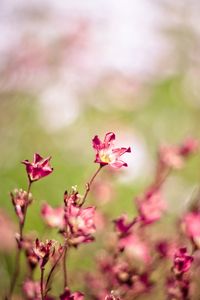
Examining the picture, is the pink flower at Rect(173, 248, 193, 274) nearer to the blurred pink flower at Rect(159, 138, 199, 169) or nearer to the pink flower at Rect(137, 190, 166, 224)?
the pink flower at Rect(137, 190, 166, 224)

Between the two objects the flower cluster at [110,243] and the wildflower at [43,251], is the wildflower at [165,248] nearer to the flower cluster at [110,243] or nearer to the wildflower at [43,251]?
the flower cluster at [110,243]

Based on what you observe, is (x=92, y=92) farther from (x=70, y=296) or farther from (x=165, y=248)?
(x=70, y=296)

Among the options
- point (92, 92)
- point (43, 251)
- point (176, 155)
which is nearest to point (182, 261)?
point (43, 251)

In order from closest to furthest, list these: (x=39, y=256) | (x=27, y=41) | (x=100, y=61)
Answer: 1. (x=39, y=256)
2. (x=27, y=41)
3. (x=100, y=61)

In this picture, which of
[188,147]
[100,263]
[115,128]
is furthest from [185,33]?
[100,263]

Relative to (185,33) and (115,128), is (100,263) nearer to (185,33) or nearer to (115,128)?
(115,128)

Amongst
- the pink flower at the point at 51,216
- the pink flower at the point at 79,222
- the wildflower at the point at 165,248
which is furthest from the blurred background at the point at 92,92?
the pink flower at the point at 79,222
